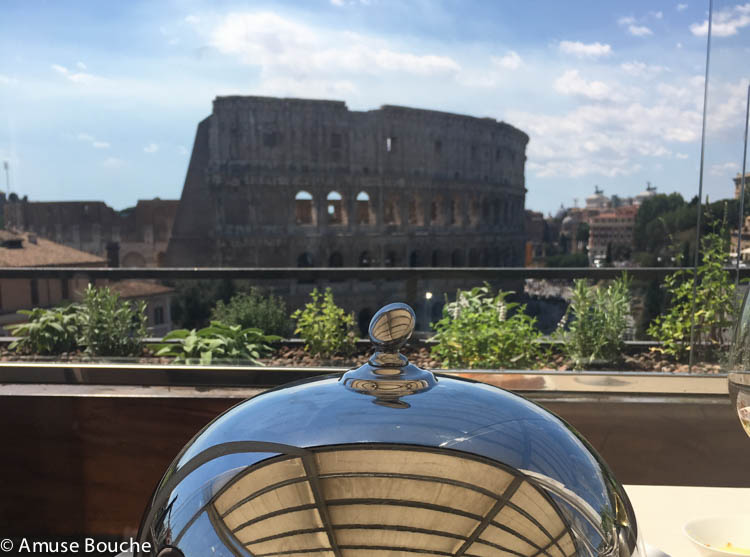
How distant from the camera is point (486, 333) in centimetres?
228

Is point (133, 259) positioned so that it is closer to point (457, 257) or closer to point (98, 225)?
point (98, 225)

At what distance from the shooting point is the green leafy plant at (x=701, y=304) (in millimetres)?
1693

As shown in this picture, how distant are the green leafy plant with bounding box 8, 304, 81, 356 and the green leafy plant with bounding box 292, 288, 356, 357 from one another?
2.72 ft

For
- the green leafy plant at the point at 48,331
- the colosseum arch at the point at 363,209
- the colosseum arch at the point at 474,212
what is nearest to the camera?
the green leafy plant at the point at 48,331

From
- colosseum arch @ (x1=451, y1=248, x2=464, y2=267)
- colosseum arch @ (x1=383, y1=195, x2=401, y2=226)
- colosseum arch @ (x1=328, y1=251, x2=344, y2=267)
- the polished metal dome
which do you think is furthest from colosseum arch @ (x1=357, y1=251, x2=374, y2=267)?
the polished metal dome

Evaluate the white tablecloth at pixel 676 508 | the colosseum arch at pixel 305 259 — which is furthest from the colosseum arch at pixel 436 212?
the white tablecloth at pixel 676 508

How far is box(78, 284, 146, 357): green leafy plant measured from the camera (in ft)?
6.59

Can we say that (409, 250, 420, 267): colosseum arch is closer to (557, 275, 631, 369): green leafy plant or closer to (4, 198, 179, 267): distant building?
(4, 198, 179, 267): distant building

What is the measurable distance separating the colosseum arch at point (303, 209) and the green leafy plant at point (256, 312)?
258 inches

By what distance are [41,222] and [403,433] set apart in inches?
108

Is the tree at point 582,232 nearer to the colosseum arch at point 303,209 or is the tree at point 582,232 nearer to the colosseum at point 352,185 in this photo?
the colosseum at point 352,185

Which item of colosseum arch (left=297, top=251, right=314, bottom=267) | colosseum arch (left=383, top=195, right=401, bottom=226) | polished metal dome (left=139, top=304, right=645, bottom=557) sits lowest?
colosseum arch (left=297, top=251, right=314, bottom=267)

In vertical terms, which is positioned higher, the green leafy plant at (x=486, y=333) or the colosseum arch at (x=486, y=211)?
the colosseum arch at (x=486, y=211)

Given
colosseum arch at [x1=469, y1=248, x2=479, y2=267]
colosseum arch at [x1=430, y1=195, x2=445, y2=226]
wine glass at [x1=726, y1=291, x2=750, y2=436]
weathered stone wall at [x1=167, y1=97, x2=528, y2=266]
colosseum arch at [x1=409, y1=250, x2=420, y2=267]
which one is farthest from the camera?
colosseum arch at [x1=430, y1=195, x2=445, y2=226]
